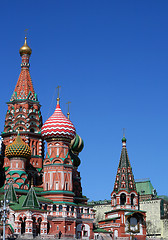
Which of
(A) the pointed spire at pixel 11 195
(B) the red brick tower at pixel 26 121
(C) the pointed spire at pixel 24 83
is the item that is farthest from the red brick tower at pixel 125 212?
(C) the pointed spire at pixel 24 83

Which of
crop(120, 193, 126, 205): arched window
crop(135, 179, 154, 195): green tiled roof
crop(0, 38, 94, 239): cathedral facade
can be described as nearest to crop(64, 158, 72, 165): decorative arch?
crop(0, 38, 94, 239): cathedral facade

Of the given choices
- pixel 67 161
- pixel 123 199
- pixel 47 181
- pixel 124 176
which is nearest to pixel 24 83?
pixel 67 161

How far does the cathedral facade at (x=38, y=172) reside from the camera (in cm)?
4662

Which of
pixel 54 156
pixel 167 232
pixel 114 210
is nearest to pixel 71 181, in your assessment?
pixel 54 156

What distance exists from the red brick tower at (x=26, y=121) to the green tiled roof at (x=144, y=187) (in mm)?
22932

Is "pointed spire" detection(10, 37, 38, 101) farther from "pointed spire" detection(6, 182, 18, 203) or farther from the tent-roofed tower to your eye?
the tent-roofed tower

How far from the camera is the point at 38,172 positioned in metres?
55.0

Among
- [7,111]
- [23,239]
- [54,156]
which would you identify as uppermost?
[7,111]

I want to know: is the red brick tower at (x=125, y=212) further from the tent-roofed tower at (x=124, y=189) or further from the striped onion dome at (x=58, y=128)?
the striped onion dome at (x=58, y=128)

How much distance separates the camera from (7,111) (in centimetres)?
5762

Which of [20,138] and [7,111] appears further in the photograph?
[7,111]

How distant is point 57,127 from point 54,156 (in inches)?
117

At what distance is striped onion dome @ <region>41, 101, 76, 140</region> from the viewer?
52094mm

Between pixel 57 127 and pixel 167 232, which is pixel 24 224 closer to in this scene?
pixel 57 127
